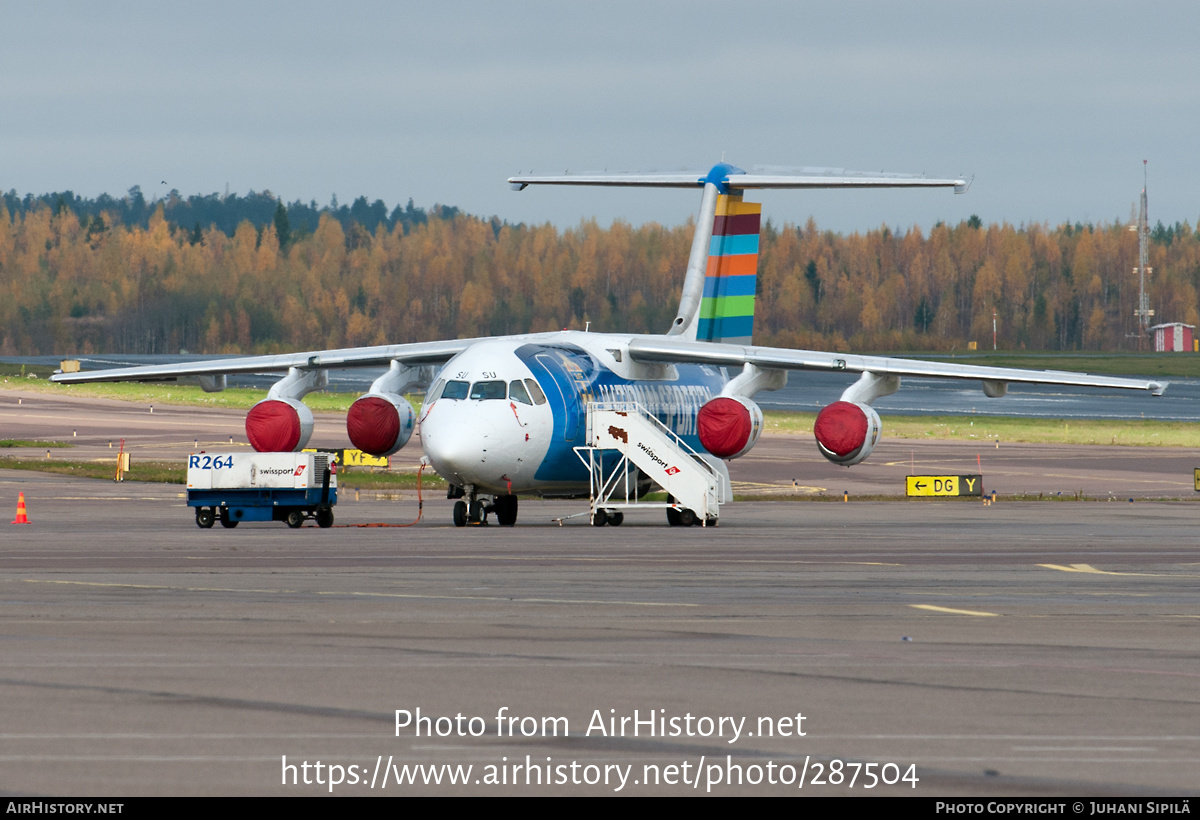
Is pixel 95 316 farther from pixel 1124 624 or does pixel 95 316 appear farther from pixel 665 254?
pixel 1124 624

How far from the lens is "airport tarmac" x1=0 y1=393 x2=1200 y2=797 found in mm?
8875

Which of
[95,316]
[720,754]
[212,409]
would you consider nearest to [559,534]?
[720,754]

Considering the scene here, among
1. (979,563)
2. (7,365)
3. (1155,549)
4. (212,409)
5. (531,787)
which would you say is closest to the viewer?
(531,787)

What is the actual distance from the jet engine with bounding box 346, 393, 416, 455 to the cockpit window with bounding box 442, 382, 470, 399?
157 cm

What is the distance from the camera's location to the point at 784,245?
169 m

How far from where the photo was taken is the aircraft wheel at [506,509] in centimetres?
3453

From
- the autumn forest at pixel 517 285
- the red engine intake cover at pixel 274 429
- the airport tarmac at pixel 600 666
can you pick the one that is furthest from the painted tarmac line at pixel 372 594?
the autumn forest at pixel 517 285

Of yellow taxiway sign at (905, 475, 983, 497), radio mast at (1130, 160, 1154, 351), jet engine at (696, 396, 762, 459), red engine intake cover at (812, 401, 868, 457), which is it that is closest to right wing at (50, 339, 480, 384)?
jet engine at (696, 396, 762, 459)

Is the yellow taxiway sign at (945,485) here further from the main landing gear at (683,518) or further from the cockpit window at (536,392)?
the cockpit window at (536,392)

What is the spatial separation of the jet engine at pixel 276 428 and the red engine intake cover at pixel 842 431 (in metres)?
10.8

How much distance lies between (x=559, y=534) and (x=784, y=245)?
141035 millimetres

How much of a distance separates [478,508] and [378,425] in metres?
2.74

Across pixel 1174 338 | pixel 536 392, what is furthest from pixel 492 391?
pixel 1174 338

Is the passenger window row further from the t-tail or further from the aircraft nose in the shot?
the t-tail
